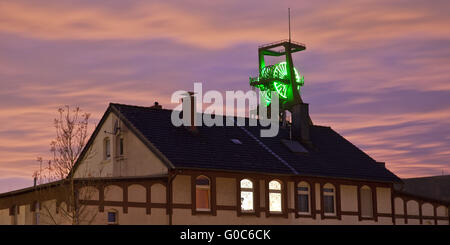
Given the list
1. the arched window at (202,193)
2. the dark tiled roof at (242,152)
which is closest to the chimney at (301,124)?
the dark tiled roof at (242,152)

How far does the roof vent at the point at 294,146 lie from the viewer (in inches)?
1672

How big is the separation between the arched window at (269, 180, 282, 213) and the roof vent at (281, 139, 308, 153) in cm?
376

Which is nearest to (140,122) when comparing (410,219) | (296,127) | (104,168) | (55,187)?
(104,168)

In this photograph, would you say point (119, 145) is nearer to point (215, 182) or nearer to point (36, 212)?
point (36, 212)

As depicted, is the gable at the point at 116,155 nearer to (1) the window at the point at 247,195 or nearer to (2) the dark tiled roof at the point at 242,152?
(2) the dark tiled roof at the point at 242,152

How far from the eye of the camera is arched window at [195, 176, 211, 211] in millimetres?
35969

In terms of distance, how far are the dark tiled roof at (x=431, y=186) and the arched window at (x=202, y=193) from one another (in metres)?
31.8

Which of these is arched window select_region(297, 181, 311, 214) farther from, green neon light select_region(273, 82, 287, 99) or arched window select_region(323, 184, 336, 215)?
green neon light select_region(273, 82, 287, 99)

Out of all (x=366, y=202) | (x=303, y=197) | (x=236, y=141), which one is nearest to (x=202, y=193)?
(x=236, y=141)

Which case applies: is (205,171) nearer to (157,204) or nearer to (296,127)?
(157,204)

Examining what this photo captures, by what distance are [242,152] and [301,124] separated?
7.11 metres
